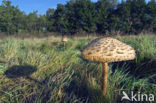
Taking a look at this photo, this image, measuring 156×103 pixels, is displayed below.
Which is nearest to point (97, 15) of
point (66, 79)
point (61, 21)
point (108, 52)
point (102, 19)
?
point (102, 19)

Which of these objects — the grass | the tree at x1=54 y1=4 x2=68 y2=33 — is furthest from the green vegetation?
the grass

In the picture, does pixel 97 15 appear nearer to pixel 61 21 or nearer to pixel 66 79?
pixel 61 21

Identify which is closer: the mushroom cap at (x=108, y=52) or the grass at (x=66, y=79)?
the mushroom cap at (x=108, y=52)

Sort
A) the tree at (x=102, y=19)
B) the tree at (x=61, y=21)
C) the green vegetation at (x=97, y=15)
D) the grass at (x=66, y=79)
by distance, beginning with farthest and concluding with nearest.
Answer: the tree at (x=102, y=19)
the green vegetation at (x=97, y=15)
the tree at (x=61, y=21)
the grass at (x=66, y=79)

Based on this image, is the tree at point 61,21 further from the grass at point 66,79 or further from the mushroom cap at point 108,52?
the mushroom cap at point 108,52

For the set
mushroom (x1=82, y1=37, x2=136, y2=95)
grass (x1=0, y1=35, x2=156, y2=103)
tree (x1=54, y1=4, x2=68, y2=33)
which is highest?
tree (x1=54, y1=4, x2=68, y2=33)

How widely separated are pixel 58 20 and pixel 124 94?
1825 centimetres

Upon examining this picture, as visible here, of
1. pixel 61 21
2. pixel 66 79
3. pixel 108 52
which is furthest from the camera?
pixel 61 21

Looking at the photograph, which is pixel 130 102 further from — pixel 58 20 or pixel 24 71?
pixel 58 20

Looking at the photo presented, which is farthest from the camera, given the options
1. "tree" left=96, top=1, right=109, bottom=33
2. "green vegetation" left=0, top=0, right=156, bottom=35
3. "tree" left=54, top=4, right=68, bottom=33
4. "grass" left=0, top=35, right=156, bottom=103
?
"tree" left=96, top=1, right=109, bottom=33

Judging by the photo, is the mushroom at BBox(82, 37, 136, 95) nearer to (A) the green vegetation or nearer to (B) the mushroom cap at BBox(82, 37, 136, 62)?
(B) the mushroom cap at BBox(82, 37, 136, 62)

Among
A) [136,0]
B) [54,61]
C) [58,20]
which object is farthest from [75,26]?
[54,61]

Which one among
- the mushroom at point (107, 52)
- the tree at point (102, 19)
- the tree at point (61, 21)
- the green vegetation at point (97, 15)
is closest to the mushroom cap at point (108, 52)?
the mushroom at point (107, 52)

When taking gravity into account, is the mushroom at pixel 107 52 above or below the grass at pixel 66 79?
above
